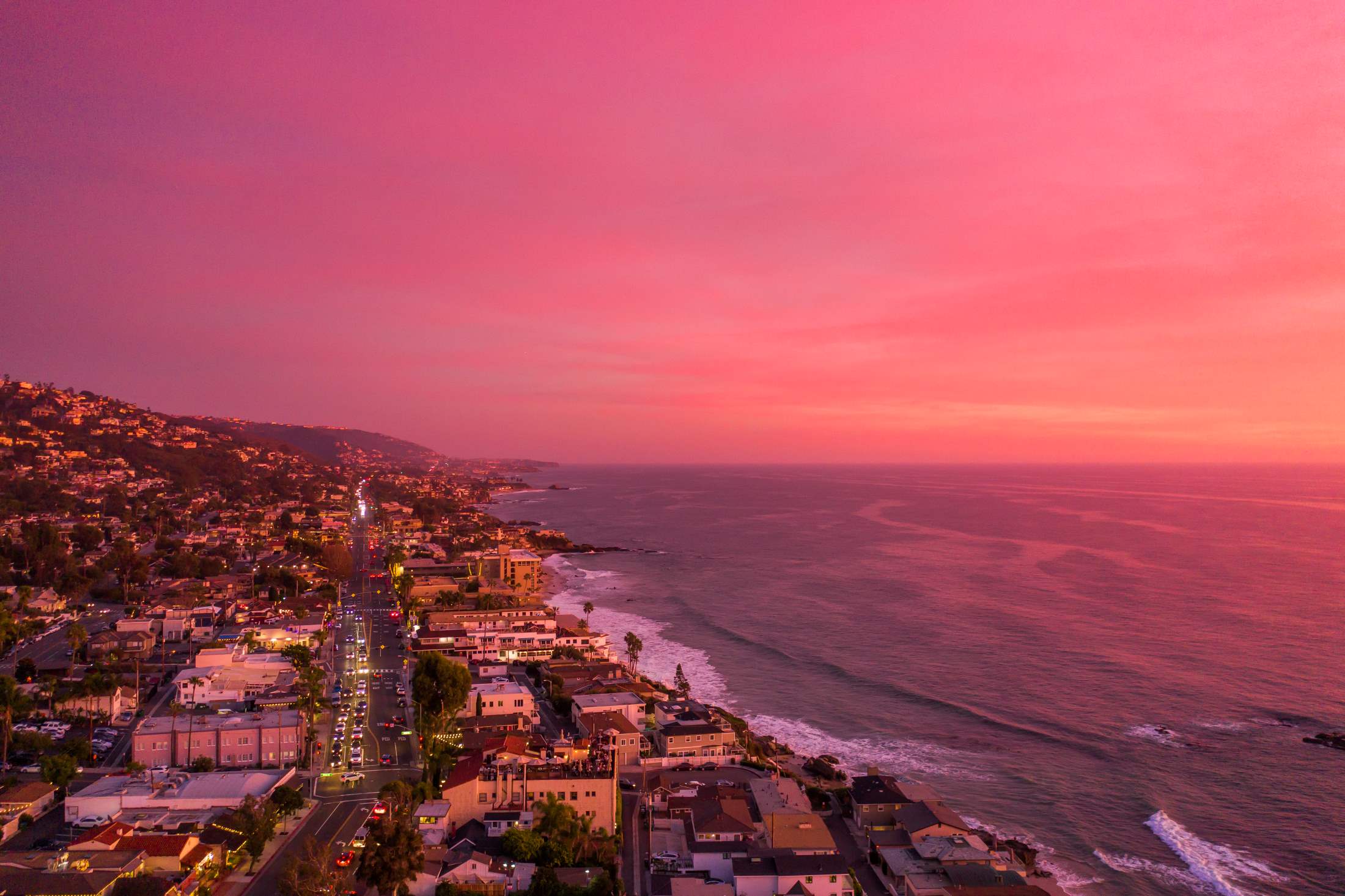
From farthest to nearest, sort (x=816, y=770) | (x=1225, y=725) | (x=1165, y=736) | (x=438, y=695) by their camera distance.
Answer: (x=1225, y=725) → (x=1165, y=736) → (x=438, y=695) → (x=816, y=770)

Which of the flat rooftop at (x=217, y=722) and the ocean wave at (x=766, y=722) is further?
the ocean wave at (x=766, y=722)

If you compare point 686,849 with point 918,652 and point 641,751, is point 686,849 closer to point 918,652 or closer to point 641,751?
point 641,751

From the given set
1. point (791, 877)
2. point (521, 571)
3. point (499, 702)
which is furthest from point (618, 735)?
point (521, 571)

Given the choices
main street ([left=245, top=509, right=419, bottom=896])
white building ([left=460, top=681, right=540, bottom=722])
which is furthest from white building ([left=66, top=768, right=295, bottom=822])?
white building ([left=460, top=681, right=540, bottom=722])

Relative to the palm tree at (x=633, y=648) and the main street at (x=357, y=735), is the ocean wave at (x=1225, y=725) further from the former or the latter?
the main street at (x=357, y=735)

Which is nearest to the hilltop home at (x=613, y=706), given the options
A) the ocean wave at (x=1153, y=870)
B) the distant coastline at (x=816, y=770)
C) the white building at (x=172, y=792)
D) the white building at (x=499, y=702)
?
the white building at (x=499, y=702)

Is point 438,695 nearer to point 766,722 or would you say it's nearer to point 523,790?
point 523,790
